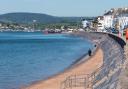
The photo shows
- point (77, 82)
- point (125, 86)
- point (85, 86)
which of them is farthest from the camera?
point (77, 82)

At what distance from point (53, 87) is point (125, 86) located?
12.0 metres

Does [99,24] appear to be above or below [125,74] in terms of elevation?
below

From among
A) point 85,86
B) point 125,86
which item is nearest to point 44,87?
point 85,86

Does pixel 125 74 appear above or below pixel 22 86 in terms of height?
above

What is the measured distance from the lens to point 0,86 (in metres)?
28.8

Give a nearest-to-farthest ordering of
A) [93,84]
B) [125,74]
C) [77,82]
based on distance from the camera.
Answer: [125,74] < [93,84] < [77,82]

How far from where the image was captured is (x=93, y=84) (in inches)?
776

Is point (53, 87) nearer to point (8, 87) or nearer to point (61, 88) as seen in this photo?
point (61, 88)

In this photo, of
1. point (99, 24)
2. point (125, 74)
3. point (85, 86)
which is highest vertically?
point (125, 74)

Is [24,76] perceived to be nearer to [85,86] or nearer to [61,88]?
[61,88]

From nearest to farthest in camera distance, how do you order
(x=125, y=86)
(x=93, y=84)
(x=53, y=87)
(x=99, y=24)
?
1. (x=125, y=86)
2. (x=93, y=84)
3. (x=53, y=87)
4. (x=99, y=24)

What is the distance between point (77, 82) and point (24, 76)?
12818 millimetres

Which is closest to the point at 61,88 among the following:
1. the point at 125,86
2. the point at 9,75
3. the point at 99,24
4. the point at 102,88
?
the point at 102,88

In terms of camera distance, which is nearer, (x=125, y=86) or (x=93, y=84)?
(x=125, y=86)
